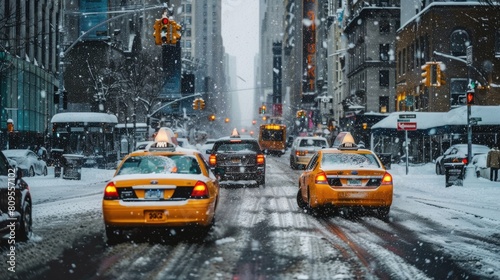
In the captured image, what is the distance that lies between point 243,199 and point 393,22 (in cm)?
5355

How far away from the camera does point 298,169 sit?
3822 cm

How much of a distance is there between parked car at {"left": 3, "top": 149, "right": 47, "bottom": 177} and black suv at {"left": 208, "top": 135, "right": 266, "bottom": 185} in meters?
10.1

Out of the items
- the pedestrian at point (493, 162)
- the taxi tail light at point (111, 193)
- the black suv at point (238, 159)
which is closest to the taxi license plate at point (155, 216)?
the taxi tail light at point (111, 193)

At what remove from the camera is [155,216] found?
34.3ft

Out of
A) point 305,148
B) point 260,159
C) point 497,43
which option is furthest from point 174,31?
point 497,43

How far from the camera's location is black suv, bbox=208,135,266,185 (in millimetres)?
23125

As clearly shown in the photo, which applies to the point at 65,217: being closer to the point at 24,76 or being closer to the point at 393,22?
the point at 24,76

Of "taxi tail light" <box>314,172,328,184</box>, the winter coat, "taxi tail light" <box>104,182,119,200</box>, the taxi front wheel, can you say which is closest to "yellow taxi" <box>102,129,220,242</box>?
"taxi tail light" <box>104,182,119,200</box>

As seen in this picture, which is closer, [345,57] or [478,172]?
[478,172]

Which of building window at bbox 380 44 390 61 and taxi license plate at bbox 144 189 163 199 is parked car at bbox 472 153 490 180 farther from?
building window at bbox 380 44 390 61

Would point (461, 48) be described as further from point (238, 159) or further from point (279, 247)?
point (279, 247)

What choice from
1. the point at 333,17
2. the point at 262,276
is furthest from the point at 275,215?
the point at 333,17

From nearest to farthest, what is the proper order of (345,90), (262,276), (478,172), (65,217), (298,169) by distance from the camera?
1. (262,276)
2. (65,217)
3. (478,172)
4. (298,169)
5. (345,90)

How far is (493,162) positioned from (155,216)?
63.2ft
